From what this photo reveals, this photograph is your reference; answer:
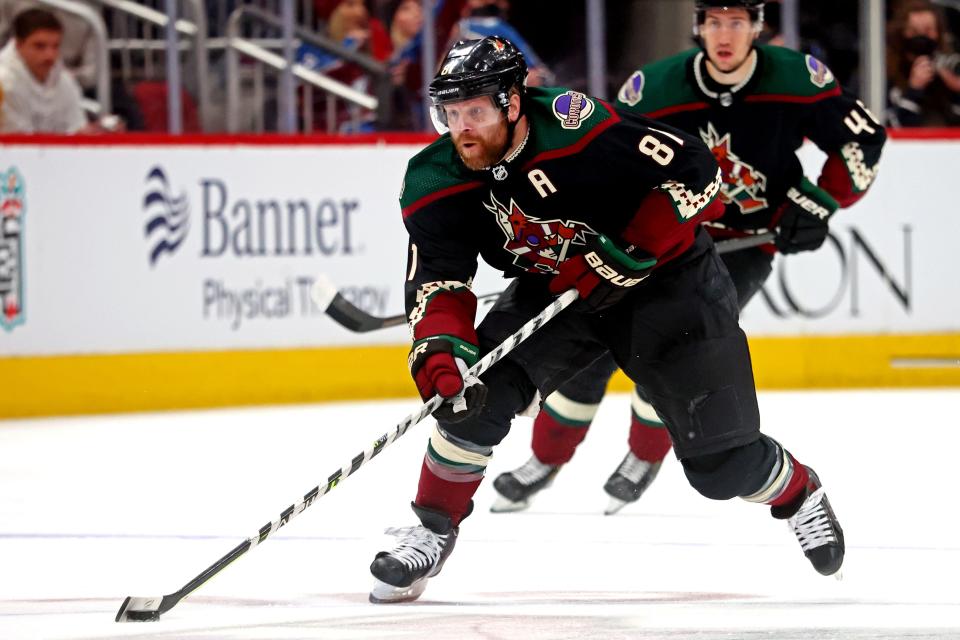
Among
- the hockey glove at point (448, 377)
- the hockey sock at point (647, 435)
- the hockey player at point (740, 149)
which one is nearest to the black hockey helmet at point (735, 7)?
the hockey player at point (740, 149)

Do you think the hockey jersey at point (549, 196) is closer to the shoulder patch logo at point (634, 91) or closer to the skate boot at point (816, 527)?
the skate boot at point (816, 527)

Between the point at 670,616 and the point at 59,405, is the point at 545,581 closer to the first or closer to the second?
the point at 670,616

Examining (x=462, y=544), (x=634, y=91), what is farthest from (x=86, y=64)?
(x=462, y=544)

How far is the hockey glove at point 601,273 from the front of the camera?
2.75 metres

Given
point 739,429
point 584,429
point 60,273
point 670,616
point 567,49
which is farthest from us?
point 567,49

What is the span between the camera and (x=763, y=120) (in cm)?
374

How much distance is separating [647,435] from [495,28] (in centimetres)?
328

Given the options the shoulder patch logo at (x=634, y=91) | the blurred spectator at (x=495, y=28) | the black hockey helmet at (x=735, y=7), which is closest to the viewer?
the black hockey helmet at (x=735, y=7)

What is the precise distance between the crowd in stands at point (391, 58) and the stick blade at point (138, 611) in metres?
3.51

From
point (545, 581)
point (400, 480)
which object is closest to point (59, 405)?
point (400, 480)

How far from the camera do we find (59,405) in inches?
225

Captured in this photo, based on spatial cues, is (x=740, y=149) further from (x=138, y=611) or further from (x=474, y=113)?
(x=138, y=611)

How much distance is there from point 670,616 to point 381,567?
507 mm

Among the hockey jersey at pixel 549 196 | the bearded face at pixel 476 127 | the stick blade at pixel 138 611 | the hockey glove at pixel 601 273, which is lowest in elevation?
the stick blade at pixel 138 611
